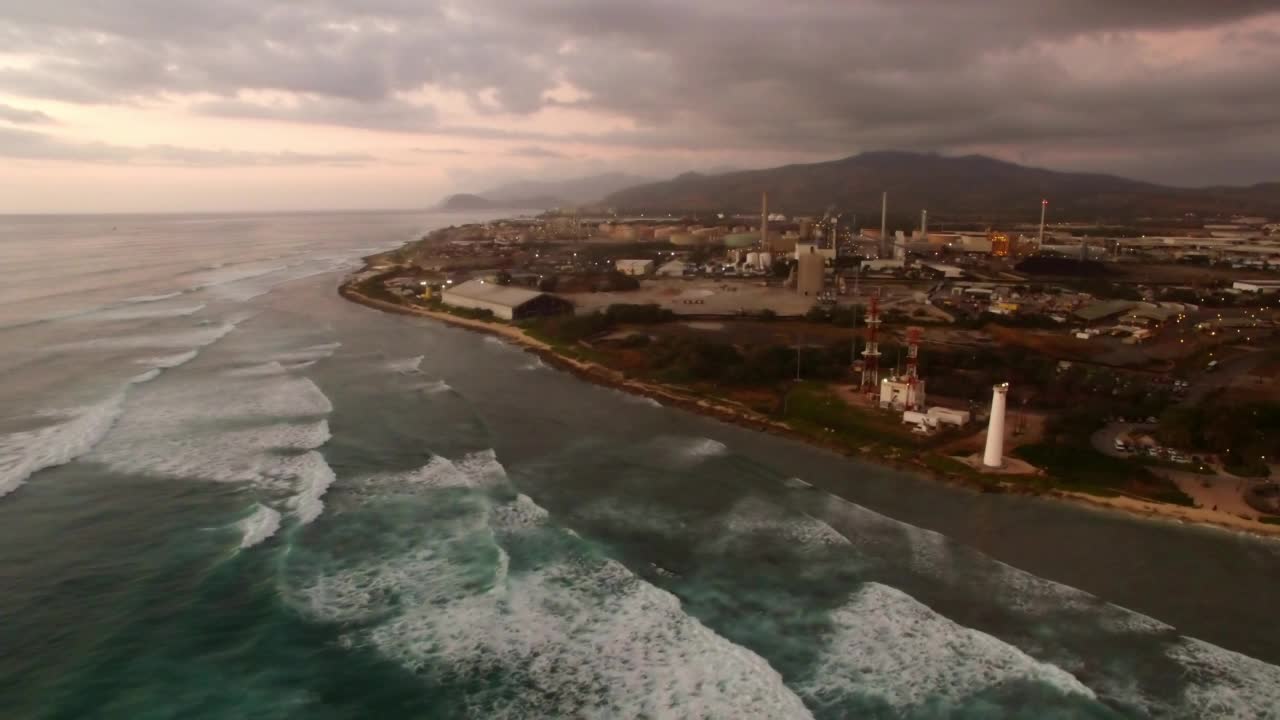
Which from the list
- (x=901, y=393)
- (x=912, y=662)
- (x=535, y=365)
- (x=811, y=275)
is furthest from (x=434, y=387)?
(x=811, y=275)

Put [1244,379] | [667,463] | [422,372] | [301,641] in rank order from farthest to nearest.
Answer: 1. [422,372]
2. [1244,379]
3. [667,463]
4. [301,641]

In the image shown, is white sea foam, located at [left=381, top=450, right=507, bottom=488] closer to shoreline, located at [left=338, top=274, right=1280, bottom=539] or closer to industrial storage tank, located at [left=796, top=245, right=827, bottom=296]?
shoreline, located at [left=338, top=274, right=1280, bottom=539]

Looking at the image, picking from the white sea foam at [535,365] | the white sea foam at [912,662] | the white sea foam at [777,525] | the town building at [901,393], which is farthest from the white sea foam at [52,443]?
the town building at [901,393]

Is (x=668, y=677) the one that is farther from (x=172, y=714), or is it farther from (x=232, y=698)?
(x=172, y=714)

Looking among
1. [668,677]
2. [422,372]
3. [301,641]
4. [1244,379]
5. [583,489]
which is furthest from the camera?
[422,372]

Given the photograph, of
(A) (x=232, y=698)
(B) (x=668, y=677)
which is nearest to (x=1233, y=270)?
(B) (x=668, y=677)

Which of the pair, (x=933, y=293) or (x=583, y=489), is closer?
(x=583, y=489)
